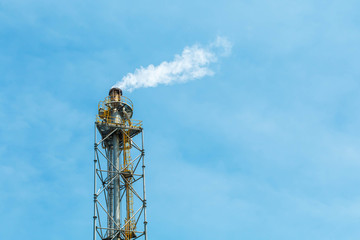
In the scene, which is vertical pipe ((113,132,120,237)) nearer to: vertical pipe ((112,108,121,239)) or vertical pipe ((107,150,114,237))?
vertical pipe ((112,108,121,239))

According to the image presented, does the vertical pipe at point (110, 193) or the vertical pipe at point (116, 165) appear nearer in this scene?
the vertical pipe at point (110, 193)

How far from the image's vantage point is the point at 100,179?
196 feet

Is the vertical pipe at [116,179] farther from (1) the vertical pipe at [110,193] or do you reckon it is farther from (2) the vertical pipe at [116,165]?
(1) the vertical pipe at [110,193]

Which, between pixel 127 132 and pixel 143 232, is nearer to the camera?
pixel 143 232

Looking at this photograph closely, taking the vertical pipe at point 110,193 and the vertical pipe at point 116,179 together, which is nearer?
the vertical pipe at point 110,193

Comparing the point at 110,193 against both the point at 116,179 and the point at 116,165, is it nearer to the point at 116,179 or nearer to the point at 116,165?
the point at 116,179

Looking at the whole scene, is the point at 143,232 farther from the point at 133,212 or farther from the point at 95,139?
the point at 95,139

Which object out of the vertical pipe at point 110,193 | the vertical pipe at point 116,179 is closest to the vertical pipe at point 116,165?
the vertical pipe at point 116,179

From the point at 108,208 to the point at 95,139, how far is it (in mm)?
6363

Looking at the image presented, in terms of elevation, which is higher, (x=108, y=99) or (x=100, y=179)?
(x=108, y=99)

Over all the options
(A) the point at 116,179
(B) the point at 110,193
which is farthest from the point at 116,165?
(B) the point at 110,193

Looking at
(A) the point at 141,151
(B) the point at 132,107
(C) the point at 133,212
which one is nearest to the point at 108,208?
(C) the point at 133,212

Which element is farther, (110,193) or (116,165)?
(116,165)

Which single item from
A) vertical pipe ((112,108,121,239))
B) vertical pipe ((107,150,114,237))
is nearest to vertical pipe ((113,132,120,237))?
vertical pipe ((112,108,121,239))
